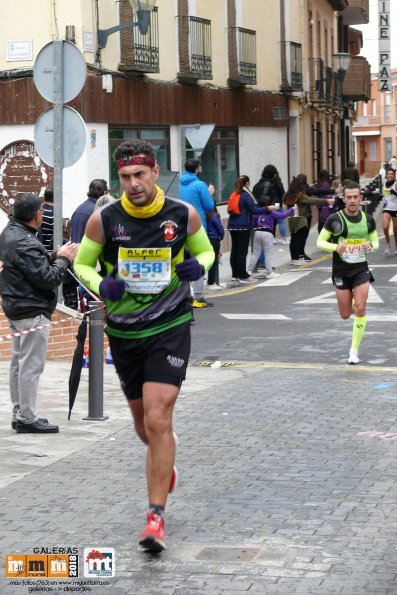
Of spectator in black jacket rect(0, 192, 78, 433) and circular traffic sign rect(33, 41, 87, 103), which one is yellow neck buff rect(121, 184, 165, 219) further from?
circular traffic sign rect(33, 41, 87, 103)

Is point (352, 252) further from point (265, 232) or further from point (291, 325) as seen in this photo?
point (265, 232)

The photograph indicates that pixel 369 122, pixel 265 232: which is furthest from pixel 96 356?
pixel 369 122

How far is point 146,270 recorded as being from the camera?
21.3ft

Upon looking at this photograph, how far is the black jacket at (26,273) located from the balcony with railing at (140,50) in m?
14.0

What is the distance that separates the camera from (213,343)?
14516mm

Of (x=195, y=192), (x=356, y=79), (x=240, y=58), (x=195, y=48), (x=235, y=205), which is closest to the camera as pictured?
(x=195, y=192)

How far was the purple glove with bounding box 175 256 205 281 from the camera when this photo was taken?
6.48 meters

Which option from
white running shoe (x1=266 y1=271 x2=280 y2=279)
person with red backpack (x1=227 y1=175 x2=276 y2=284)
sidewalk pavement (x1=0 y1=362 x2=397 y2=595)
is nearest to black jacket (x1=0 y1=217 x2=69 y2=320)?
sidewalk pavement (x1=0 y1=362 x2=397 y2=595)

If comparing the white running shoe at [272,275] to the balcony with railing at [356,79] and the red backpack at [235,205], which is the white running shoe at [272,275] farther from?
the balcony with railing at [356,79]

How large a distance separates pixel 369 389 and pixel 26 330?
3.40 m

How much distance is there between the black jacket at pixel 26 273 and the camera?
9.08 m

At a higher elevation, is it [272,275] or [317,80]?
[317,80]

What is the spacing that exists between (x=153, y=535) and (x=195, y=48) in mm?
21242

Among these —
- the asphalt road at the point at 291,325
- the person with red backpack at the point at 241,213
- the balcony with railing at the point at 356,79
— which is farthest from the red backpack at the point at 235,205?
the balcony with railing at the point at 356,79
